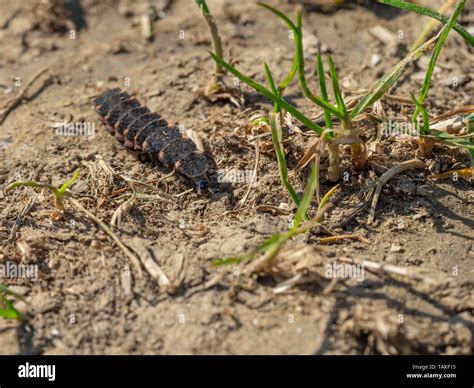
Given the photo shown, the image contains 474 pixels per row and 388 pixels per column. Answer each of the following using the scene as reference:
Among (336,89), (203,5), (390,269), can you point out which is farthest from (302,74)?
(203,5)

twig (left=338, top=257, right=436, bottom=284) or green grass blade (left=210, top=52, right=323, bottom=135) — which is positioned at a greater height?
green grass blade (left=210, top=52, right=323, bottom=135)

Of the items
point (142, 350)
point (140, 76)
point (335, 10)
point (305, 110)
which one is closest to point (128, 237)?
point (142, 350)

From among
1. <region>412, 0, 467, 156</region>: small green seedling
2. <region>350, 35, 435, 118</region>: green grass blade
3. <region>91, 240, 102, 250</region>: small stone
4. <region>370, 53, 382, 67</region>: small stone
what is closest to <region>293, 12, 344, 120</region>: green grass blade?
<region>350, 35, 435, 118</region>: green grass blade

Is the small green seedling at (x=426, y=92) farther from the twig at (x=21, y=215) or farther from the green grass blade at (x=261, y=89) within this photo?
the twig at (x=21, y=215)

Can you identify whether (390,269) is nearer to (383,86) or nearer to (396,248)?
(396,248)

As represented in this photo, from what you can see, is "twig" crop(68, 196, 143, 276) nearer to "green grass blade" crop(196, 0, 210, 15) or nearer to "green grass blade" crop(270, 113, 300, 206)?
"green grass blade" crop(270, 113, 300, 206)

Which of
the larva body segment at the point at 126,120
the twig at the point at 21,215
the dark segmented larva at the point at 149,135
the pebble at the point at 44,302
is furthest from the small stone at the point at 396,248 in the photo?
the twig at the point at 21,215
